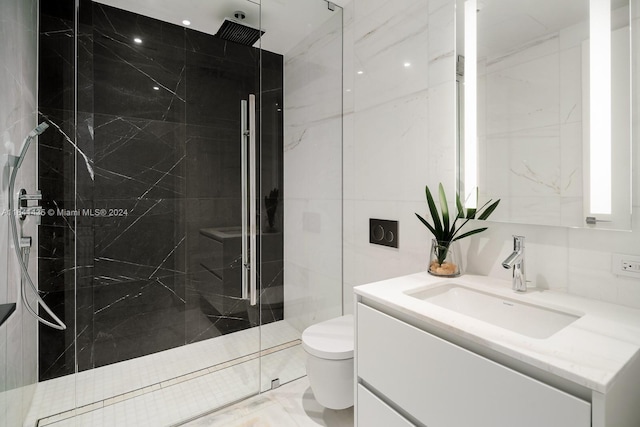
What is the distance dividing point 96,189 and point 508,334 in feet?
7.05

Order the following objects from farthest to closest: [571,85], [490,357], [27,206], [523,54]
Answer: [27,206]
[523,54]
[571,85]
[490,357]

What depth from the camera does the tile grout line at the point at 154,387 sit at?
1.60m

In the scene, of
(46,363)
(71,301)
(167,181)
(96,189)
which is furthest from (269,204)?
(46,363)

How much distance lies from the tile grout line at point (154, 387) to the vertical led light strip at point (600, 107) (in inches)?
74.0

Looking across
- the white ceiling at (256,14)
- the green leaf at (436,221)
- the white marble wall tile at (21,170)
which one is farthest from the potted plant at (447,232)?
the white marble wall tile at (21,170)

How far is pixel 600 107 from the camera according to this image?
103cm

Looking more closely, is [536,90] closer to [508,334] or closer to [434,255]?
[434,255]

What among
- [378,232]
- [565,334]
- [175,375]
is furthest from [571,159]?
[175,375]

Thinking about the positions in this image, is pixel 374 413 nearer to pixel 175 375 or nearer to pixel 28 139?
pixel 175 375

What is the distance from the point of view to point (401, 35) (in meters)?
1.70

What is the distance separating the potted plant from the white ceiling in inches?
57.5

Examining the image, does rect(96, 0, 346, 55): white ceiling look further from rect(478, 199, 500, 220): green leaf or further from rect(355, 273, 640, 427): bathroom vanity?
rect(355, 273, 640, 427): bathroom vanity

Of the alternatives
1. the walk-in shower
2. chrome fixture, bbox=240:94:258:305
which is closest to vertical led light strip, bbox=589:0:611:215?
the walk-in shower

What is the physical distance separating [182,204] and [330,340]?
1.35 m
